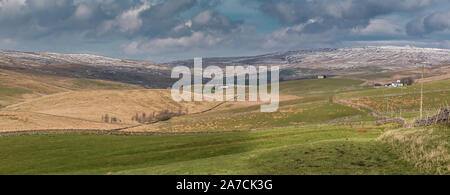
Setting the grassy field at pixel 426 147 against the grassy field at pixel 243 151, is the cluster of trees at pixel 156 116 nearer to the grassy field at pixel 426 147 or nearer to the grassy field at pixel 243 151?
the grassy field at pixel 243 151

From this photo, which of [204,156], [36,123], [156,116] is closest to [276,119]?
[156,116]

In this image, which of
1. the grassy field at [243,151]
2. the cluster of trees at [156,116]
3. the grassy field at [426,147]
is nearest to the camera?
the grassy field at [426,147]

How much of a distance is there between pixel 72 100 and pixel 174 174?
142 metres

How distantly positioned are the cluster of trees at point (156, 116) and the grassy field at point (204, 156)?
65.0 metres

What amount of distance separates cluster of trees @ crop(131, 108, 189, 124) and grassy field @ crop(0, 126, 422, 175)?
6501 centimetres

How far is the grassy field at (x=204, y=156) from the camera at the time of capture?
27.3 m

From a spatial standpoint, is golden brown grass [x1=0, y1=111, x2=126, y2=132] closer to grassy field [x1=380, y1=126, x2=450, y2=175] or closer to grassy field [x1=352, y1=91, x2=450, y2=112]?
grassy field [x1=352, y1=91, x2=450, y2=112]

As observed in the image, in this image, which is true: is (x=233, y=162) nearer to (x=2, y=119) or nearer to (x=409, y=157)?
(x=409, y=157)

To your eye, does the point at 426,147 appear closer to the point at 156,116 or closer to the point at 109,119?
the point at 109,119

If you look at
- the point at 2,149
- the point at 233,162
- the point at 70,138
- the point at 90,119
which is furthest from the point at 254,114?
the point at 233,162

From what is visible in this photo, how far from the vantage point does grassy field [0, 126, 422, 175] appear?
2728 cm

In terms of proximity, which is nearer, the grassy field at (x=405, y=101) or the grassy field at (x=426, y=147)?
the grassy field at (x=426, y=147)

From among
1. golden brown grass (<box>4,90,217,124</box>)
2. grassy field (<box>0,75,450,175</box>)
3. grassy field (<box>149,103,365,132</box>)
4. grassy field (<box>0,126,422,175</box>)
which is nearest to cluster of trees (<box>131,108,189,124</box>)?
golden brown grass (<box>4,90,217,124</box>)

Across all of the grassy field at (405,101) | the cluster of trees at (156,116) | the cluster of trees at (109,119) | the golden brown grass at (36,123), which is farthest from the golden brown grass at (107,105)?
the grassy field at (405,101)
